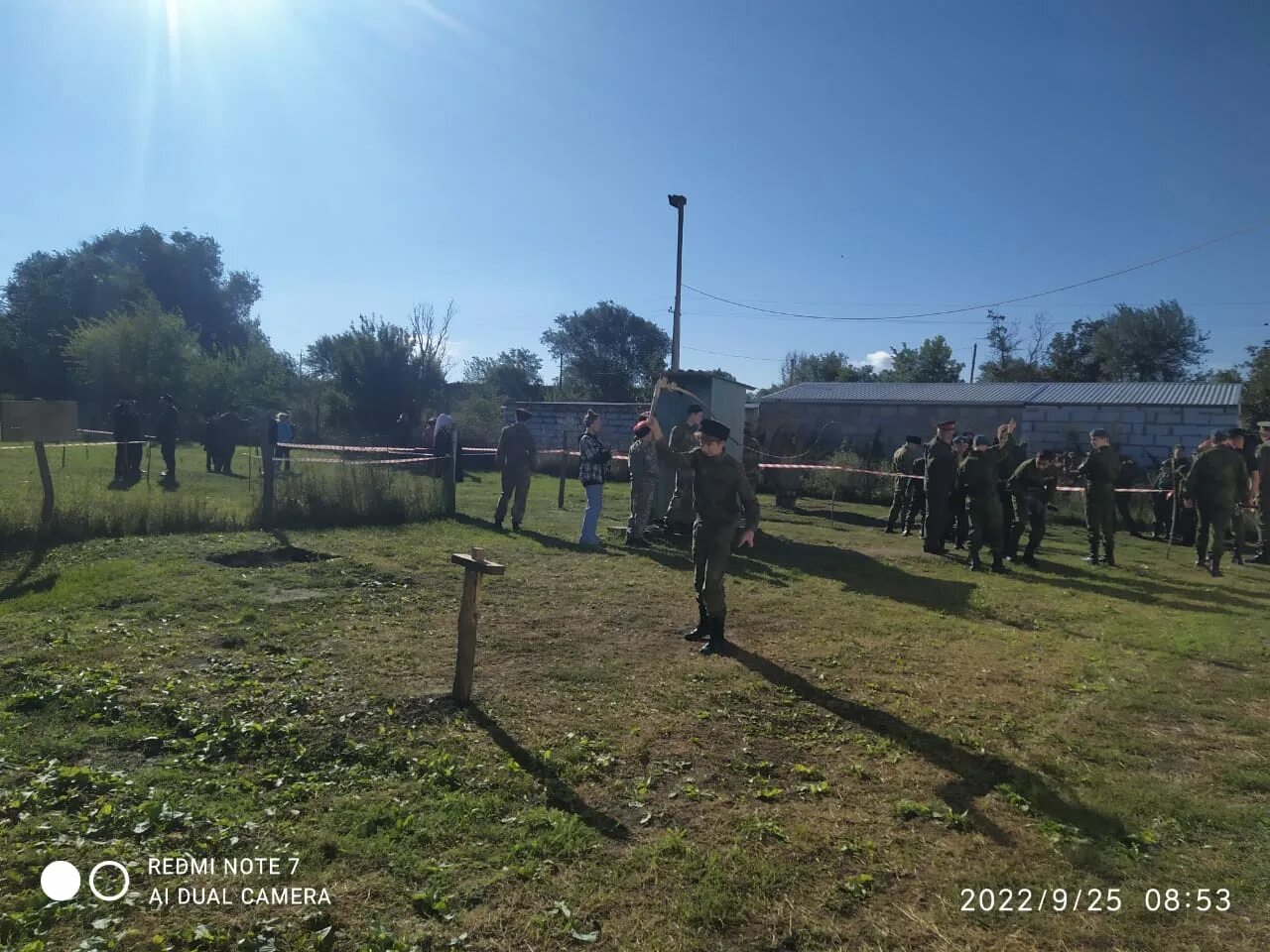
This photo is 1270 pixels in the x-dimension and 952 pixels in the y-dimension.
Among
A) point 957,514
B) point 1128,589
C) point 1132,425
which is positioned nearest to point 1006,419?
point 1132,425

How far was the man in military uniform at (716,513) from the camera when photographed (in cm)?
695

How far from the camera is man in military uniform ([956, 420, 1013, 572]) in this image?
11.5m

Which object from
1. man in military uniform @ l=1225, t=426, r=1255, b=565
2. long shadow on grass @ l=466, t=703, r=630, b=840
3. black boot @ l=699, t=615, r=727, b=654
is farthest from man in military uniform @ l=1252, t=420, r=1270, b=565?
long shadow on grass @ l=466, t=703, r=630, b=840

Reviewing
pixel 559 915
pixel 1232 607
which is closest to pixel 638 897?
pixel 559 915

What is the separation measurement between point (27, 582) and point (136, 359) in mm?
34423

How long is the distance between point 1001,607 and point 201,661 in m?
7.98

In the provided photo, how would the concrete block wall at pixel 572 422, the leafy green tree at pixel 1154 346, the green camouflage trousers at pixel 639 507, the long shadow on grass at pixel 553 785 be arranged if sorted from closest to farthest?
1. the long shadow on grass at pixel 553 785
2. the green camouflage trousers at pixel 639 507
3. the concrete block wall at pixel 572 422
4. the leafy green tree at pixel 1154 346

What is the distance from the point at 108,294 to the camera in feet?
192

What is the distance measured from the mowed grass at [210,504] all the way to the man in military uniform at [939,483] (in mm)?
8083

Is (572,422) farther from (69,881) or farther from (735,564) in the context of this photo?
(69,881)

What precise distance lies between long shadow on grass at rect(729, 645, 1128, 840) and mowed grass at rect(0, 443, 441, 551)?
8.70m

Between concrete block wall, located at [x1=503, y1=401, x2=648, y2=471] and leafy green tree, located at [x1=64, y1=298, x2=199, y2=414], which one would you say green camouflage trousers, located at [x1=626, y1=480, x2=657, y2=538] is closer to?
concrete block wall, located at [x1=503, y1=401, x2=648, y2=471]
